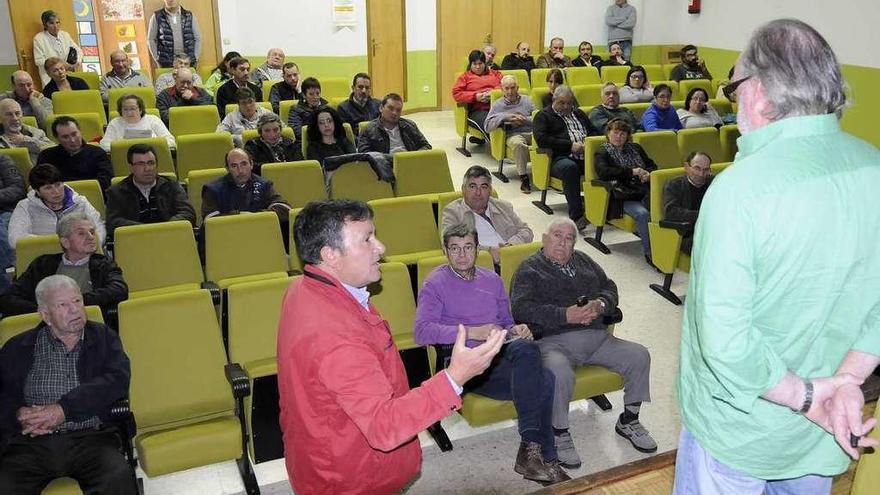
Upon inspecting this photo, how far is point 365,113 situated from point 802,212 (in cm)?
615

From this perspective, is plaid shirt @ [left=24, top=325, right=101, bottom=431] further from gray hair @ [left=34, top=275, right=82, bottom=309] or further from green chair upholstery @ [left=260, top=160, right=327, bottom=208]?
green chair upholstery @ [left=260, top=160, right=327, bottom=208]

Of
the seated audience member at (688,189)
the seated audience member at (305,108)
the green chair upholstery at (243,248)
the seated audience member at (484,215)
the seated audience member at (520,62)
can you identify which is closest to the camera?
the green chair upholstery at (243,248)

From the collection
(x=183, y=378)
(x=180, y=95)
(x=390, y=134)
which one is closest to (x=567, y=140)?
(x=390, y=134)

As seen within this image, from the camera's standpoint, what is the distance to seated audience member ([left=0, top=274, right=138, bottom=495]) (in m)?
2.61

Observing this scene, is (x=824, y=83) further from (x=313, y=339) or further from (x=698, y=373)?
(x=313, y=339)

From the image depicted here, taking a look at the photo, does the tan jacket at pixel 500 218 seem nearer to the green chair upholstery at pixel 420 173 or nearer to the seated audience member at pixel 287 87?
the green chair upholstery at pixel 420 173

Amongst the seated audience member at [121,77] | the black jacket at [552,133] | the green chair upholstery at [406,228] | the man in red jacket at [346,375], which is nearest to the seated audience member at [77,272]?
the green chair upholstery at [406,228]

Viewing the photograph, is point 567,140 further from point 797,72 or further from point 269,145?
point 797,72

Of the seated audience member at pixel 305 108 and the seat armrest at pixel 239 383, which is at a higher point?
the seated audience member at pixel 305 108

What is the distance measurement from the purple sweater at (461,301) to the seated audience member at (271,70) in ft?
18.9

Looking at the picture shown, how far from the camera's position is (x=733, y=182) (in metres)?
1.16

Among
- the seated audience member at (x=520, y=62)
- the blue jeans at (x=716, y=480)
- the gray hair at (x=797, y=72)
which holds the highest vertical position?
the gray hair at (x=797, y=72)

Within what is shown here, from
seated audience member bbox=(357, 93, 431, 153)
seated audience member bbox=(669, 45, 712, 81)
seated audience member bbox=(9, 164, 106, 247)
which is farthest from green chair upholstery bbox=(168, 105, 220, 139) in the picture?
seated audience member bbox=(669, 45, 712, 81)

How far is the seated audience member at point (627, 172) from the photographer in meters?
5.43
